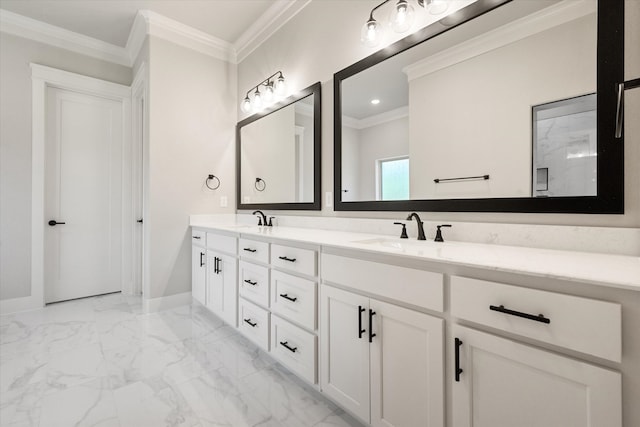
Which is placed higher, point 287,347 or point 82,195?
point 82,195

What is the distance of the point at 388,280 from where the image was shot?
1.13 metres

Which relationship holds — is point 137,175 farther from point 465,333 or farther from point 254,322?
point 465,333

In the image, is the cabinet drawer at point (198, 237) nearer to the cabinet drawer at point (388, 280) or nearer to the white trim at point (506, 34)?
the cabinet drawer at point (388, 280)

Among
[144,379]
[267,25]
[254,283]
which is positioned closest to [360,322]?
[254,283]

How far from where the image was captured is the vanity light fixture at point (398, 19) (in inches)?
58.7

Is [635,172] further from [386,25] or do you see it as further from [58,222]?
[58,222]

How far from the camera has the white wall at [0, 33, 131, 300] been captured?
105 inches

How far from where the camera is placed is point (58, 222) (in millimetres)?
3012

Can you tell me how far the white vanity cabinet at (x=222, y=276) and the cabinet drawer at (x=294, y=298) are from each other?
0.52 m

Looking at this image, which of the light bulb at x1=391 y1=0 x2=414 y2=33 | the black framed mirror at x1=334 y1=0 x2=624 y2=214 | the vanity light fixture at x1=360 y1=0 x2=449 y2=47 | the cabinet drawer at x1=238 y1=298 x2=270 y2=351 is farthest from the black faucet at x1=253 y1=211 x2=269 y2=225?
the light bulb at x1=391 y1=0 x2=414 y2=33

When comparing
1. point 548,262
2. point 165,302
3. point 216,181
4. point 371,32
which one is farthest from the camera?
point 216,181

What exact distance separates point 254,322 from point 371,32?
75.7 inches

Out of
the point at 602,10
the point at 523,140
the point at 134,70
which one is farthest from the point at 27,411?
the point at 134,70

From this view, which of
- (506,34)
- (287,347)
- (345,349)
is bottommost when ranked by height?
(287,347)
